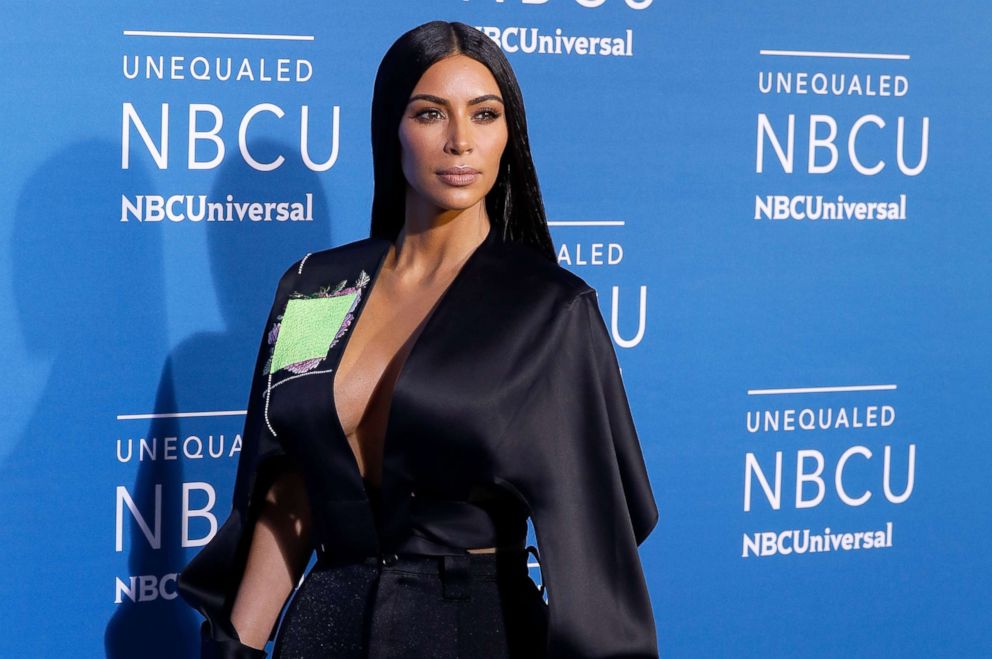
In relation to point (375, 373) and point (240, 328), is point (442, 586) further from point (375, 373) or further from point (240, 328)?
point (240, 328)

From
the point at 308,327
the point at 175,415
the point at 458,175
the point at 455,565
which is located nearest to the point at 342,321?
the point at 308,327

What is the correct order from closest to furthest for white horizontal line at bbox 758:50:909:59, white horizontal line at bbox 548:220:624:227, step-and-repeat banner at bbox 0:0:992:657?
1. step-and-repeat banner at bbox 0:0:992:657
2. white horizontal line at bbox 548:220:624:227
3. white horizontal line at bbox 758:50:909:59

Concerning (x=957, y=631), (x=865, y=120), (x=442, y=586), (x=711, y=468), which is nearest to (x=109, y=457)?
(x=442, y=586)

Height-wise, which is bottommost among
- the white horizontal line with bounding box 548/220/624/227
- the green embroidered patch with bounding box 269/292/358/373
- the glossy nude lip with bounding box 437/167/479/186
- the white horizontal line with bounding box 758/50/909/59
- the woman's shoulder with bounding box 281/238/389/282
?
the green embroidered patch with bounding box 269/292/358/373

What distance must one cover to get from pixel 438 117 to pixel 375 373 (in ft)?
1.11

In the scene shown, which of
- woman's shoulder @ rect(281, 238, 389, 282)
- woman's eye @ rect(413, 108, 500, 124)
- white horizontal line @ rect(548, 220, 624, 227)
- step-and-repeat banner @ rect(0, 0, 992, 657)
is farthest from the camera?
white horizontal line @ rect(548, 220, 624, 227)

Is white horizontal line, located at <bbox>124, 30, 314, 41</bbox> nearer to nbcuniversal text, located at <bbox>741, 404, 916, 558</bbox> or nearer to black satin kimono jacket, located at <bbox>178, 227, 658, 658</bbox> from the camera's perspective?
black satin kimono jacket, located at <bbox>178, 227, 658, 658</bbox>

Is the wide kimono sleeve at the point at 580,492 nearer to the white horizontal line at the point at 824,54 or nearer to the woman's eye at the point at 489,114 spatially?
the woman's eye at the point at 489,114

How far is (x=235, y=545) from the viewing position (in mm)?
1899

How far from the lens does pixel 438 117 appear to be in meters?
1.83

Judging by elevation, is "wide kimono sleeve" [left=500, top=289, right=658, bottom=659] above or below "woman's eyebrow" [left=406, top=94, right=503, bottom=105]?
below

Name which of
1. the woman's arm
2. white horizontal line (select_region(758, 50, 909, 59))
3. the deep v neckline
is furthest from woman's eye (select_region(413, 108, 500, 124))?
white horizontal line (select_region(758, 50, 909, 59))

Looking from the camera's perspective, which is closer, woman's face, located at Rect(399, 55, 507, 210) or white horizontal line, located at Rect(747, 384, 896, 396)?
woman's face, located at Rect(399, 55, 507, 210)

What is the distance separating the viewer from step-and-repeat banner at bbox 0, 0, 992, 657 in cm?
248
